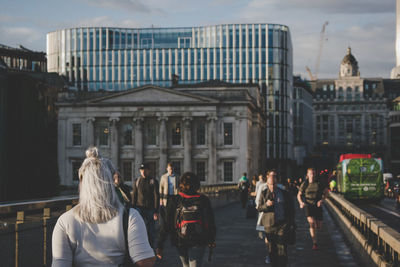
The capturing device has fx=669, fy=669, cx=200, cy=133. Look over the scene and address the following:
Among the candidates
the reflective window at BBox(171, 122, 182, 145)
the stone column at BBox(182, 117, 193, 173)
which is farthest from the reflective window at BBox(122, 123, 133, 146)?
the stone column at BBox(182, 117, 193, 173)

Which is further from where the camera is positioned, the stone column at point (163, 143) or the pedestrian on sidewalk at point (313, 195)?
the stone column at point (163, 143)

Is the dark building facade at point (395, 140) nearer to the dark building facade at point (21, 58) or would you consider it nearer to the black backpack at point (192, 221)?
the dark building facade at point (21, 58)

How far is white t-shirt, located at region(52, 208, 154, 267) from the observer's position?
4453mm

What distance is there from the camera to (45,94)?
23.8 m

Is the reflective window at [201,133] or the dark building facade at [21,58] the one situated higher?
the dark building facade at [21,58]

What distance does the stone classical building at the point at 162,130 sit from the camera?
244 ft


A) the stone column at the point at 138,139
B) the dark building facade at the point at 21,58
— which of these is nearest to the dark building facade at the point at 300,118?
the stone column at the point at 138,139

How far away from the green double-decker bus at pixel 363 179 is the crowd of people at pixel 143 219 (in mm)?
23489

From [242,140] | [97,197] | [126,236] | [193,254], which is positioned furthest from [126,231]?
[242,140]

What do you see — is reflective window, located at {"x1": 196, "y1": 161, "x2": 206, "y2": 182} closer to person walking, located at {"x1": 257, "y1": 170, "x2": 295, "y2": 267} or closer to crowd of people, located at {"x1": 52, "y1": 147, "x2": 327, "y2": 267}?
crowd of people, located at {"x1": 52, "y1": 147, "x2": 327, "y2": 267}

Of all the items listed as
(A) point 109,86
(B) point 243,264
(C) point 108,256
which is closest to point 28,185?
(B) point 243,264

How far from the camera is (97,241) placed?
4.49 m

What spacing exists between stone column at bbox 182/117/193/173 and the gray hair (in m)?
69.7

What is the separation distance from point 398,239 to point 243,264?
190 inches
